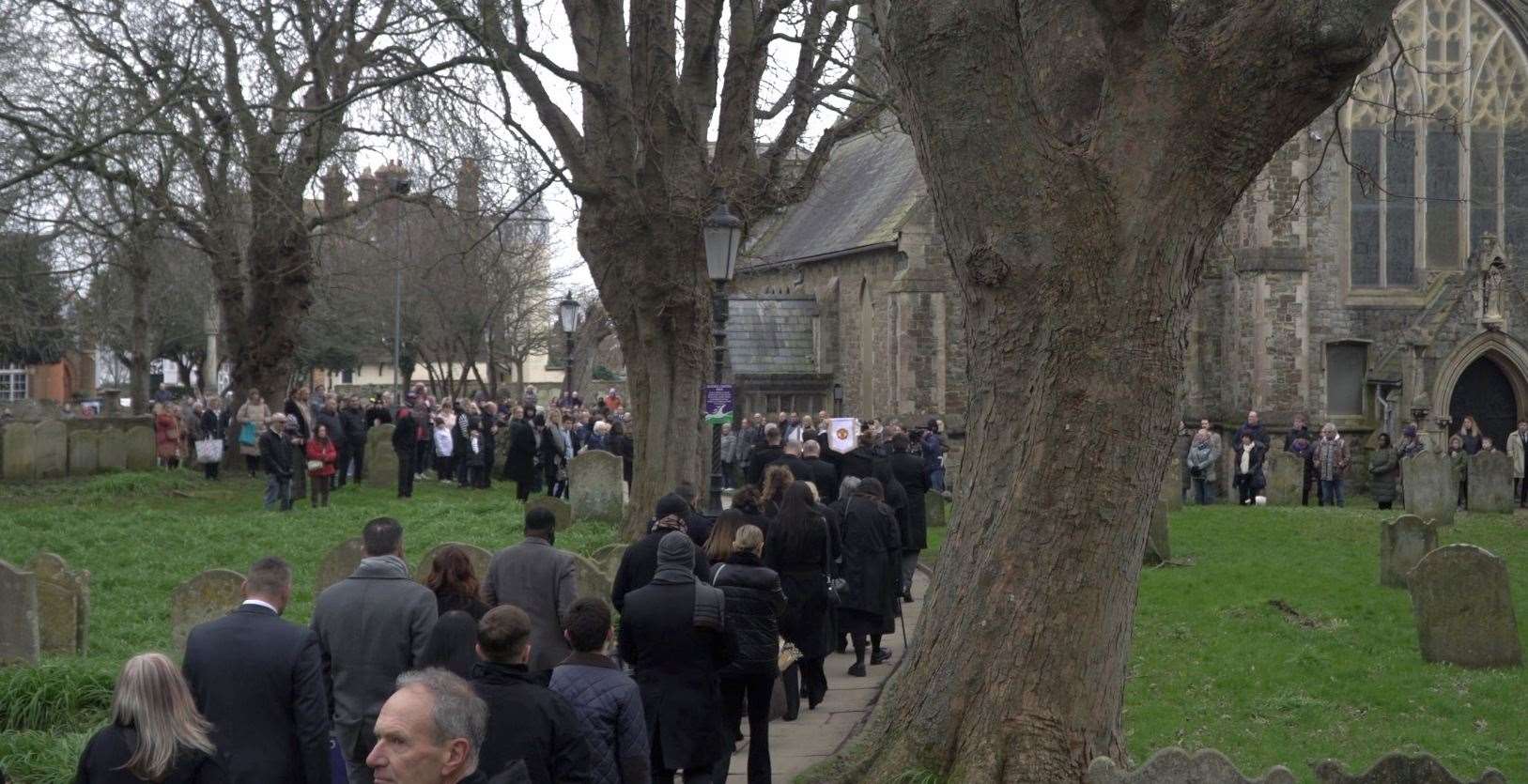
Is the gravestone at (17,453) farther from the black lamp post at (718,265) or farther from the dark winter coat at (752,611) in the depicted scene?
the dark winter coat at (752,611)

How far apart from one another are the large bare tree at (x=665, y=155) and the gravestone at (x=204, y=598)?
21.1 ft

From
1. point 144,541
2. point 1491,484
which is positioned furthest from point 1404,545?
point 144,541

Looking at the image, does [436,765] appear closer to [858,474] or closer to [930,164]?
[930,164]

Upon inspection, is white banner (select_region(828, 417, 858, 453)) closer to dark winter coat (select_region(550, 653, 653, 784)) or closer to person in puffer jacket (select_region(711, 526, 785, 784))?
person in puffer jacket (select_region(711, 526, 785, 784))

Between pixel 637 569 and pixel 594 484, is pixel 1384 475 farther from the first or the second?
pixel 637 569

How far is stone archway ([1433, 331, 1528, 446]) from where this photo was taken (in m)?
32.1

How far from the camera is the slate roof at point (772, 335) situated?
4275 centimetres

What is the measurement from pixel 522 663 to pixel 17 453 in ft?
80.2

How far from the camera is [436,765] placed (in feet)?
12.5

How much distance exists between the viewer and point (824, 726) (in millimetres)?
10891

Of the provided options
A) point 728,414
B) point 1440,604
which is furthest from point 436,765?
point 728,414

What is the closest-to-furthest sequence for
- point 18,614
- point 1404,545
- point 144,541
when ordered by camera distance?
1. point 18,614
2. point 1404,545
3. point 144,541

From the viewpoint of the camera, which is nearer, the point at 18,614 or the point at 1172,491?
the point at 18,614

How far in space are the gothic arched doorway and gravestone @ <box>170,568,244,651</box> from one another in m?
28.3
